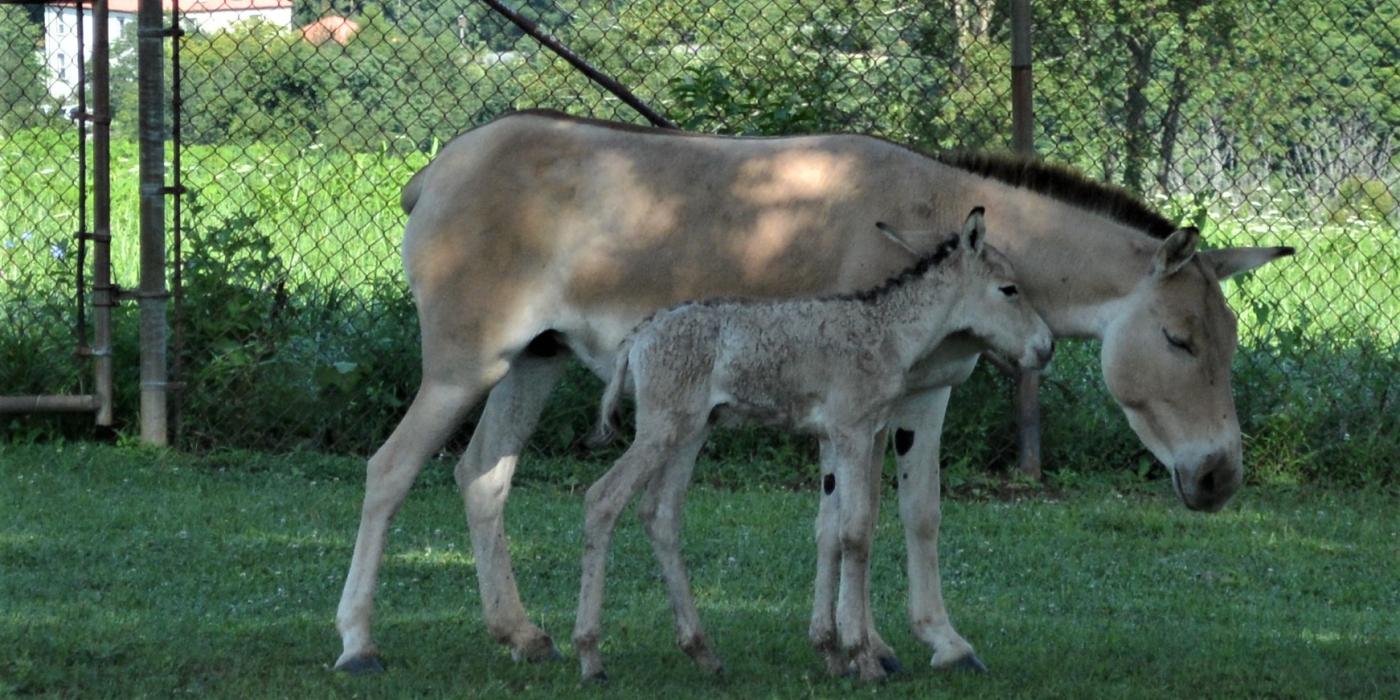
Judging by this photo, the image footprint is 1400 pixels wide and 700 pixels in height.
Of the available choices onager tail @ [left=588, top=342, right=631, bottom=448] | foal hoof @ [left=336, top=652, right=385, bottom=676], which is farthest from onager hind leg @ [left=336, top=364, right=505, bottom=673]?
onager tail @ [left=588, top=342, right=631, bottom=448]

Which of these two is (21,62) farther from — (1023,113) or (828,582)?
(828,582)

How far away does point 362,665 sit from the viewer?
561 centimetres

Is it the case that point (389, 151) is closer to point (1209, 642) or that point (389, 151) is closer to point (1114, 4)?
point (1114, 4)

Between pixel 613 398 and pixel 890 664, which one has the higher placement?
pixel 613 398

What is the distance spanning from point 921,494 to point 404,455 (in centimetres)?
170

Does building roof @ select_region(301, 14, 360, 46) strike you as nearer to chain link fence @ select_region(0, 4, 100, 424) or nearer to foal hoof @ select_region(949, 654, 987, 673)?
chain link fence @ select_region(0, 4, 100, 424)

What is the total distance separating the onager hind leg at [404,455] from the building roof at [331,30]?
4.09 m

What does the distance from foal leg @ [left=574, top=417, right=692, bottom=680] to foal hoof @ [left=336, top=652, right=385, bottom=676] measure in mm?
659

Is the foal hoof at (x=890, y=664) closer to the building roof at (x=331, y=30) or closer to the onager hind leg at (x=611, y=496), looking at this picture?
the onager hind leg at (x=611, y=496)

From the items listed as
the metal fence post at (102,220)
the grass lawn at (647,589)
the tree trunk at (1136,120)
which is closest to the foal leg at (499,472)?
the grass lawn at (647,589)

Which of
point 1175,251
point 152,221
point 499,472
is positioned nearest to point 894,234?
point 1175,251

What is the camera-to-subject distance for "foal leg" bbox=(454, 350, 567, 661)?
236 inches

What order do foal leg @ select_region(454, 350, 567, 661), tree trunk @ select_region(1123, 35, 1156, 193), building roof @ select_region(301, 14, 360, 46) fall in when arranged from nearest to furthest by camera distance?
foal leg @ select_region(454, 350, 567, 661) → tree trunk @ select_region(1123, 35, 1156, 193) → building roof @ select_region(301, 14, 360, 46)

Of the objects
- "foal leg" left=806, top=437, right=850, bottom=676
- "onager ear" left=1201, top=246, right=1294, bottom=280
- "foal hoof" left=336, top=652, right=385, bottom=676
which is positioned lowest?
"foal hoof" left=336, top=652, right=385, bottom=676
